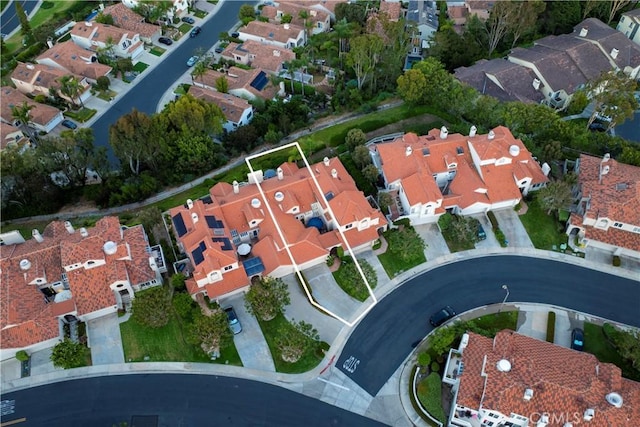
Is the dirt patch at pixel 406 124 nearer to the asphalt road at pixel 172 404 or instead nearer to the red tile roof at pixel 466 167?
the red tile roof at pixel 466 167

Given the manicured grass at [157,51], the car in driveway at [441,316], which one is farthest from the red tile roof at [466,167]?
the manicured grass at [157,51]

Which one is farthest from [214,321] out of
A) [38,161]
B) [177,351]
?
[38,161]

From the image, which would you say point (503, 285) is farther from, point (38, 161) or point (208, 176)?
point (38, 161)

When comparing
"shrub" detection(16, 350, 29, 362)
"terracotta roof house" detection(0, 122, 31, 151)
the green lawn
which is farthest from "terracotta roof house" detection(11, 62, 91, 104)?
the green lawn

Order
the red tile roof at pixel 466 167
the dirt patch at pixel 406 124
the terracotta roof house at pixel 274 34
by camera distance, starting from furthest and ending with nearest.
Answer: the terracotta roof house at pixel 274 34
the dirt patch at pixel 406 124
the red tile roof at pixel 466 167

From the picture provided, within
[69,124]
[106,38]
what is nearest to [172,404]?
[69,124]

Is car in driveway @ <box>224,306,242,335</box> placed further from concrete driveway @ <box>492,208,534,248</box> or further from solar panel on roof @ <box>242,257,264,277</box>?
concrete driveway @ <box>492,208,534,248</box>
